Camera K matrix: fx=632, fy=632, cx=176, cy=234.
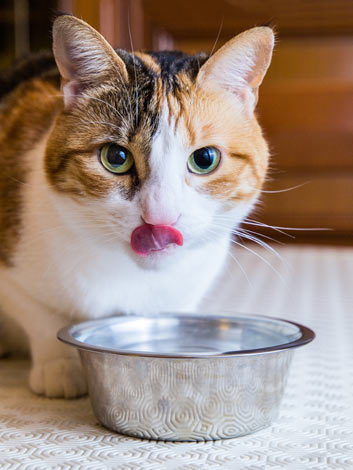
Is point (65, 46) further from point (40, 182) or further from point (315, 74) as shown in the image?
point (315, 74)

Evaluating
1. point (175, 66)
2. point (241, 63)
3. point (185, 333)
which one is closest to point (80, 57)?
point (175, 66)

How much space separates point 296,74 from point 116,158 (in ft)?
8.14

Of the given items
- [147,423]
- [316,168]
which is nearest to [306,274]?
[316,168]

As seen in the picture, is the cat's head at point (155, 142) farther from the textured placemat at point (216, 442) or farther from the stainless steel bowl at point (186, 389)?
the textured placemat at point (216, 442)

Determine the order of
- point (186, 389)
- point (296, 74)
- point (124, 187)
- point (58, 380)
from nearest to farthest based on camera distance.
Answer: point (186, 389), point (124, 187), point (58, 380), point (296, 74)

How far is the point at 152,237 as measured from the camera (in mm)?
937

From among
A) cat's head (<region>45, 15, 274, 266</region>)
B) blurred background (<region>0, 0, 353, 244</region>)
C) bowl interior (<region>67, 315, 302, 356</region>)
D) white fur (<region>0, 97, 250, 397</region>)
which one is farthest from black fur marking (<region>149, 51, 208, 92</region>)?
blurred background (<region>0, 0, 353, 244</region>)

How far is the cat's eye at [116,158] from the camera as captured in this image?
3.21 ft

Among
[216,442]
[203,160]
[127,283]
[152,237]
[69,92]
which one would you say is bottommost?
[216,442]

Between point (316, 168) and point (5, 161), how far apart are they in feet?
7.51

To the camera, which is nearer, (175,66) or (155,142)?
(155,142)

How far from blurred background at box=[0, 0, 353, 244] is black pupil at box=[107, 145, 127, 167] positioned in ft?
7.09

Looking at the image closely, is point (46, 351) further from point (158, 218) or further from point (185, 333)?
point (158, 218)

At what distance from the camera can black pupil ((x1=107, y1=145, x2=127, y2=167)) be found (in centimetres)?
98
